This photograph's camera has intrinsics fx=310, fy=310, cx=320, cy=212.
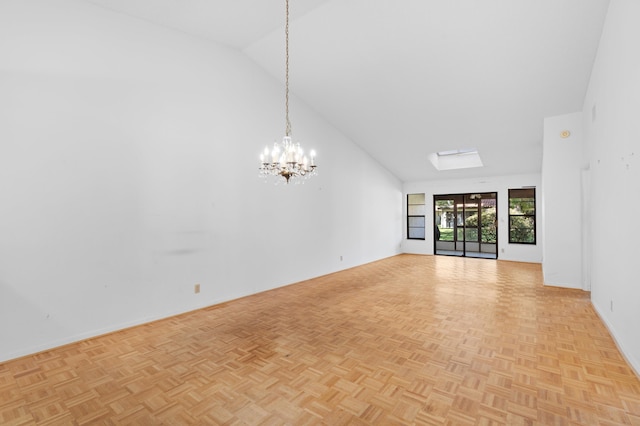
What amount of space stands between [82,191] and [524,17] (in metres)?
5.23

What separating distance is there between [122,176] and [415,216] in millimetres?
8635

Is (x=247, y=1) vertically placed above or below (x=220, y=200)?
above

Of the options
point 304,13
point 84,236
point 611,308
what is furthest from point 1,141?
point 611,308

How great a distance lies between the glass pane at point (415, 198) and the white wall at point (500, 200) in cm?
19

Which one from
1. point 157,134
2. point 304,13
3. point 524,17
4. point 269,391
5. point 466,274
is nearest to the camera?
point 269,391

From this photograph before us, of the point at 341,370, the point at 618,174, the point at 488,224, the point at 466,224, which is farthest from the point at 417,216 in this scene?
the point at 341,370

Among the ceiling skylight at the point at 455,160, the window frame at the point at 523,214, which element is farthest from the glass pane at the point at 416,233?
the window frame at the point at 523,214

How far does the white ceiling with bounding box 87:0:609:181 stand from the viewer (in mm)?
3635

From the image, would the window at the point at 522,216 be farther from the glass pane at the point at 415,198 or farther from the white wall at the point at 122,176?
the white wall at the point at 122,176

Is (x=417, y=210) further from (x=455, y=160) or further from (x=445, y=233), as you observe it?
(x=455, y=160)

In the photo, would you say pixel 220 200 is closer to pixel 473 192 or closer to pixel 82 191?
pixel 82 191

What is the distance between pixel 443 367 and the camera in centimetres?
249

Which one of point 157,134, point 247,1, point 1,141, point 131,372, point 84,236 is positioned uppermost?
point 247,1

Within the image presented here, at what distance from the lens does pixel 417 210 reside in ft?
33.4
